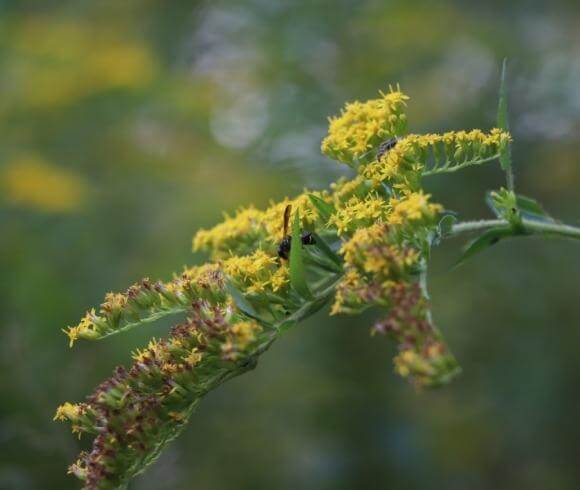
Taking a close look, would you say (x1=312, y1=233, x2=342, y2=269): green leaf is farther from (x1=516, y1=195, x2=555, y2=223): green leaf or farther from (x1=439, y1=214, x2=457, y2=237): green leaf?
(x1=516, y1=195, x2=555, y2=223): green leaf

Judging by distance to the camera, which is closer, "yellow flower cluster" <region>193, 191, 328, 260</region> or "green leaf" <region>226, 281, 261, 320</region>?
"green leaf" <region>226, 281, 261, 320</region>

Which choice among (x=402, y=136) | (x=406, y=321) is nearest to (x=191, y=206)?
(x=402, y=136)

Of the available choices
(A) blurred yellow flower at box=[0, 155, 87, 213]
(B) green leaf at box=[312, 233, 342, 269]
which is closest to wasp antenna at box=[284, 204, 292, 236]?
(B) green leaf at box=[312, 233, 342, 269]

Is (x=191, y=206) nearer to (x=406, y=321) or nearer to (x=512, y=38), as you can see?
(x=512, y=38)

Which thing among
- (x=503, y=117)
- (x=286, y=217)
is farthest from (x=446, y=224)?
(x=286, y=217)

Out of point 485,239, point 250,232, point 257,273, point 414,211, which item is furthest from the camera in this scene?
point 250,232

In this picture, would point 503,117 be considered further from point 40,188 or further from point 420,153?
point 40,188

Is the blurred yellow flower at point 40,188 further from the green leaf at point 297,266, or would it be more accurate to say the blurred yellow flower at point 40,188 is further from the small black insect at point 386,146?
the green leaf at point 297,266
